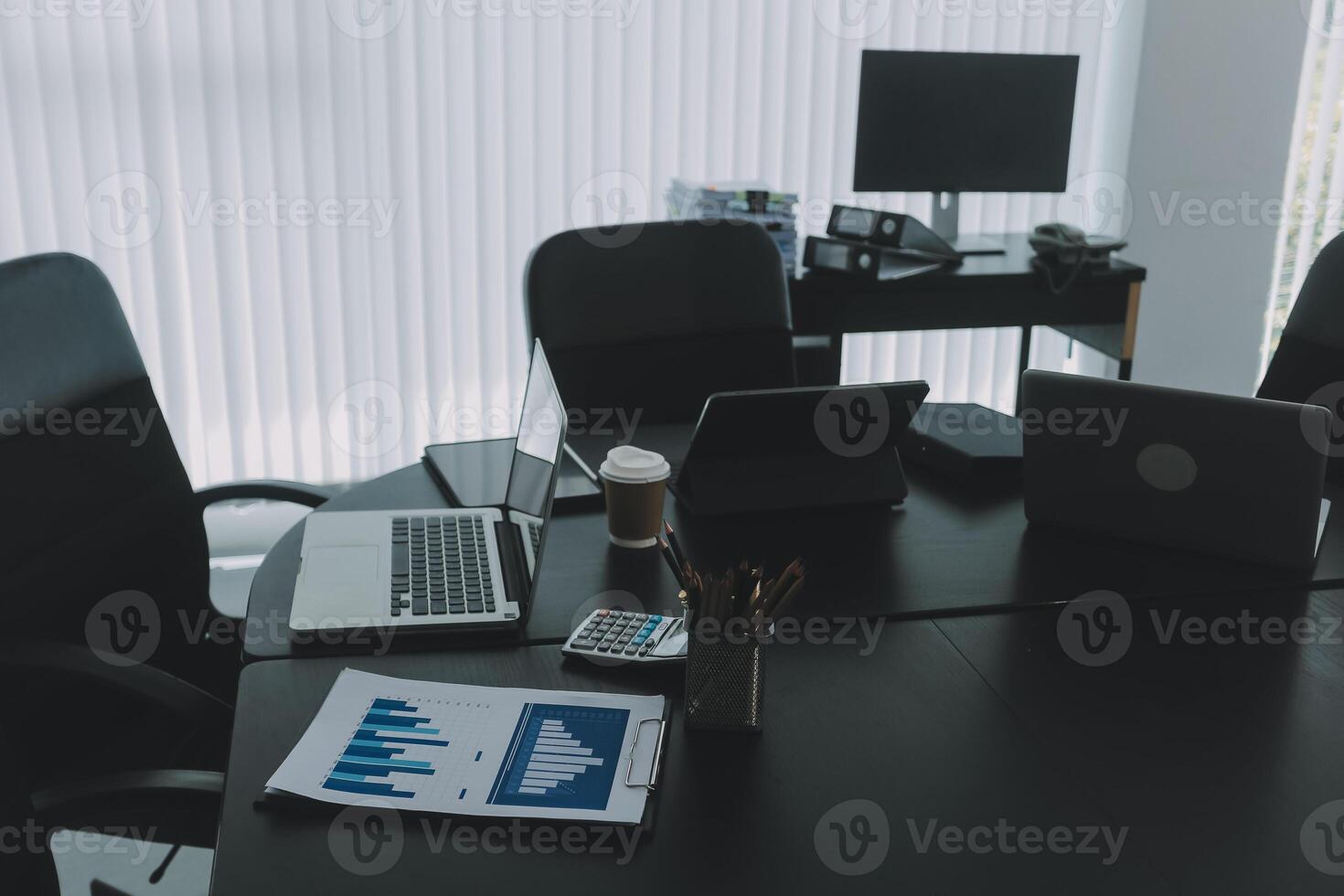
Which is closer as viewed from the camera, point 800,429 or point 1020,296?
point 800,429

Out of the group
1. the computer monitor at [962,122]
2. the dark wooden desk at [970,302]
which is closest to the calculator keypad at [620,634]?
the dark wooden desk at [970,302]

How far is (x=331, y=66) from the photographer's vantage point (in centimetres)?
317

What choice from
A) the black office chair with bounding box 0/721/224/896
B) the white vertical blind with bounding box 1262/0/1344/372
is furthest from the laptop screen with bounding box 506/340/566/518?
the white vertical blind with bounding box 1262/0/1344/372

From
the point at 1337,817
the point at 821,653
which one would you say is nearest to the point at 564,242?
the point at 821,653

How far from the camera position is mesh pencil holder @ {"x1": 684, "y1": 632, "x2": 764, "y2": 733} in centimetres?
116

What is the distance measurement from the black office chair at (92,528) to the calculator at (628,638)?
45 cm

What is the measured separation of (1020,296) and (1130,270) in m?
0.29

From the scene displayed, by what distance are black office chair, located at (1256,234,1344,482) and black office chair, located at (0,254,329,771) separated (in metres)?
1.81

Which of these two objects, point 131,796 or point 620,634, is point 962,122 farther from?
point 131,796

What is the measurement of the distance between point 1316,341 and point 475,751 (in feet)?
5.66

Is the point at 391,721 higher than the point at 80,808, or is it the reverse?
the point at 391,721

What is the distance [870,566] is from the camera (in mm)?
1573

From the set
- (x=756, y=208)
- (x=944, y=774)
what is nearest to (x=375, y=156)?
(x=756, y=208)

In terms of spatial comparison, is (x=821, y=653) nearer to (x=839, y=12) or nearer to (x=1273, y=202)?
(x=839, y=12)
